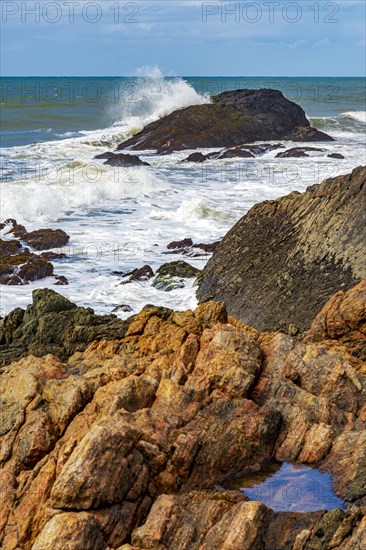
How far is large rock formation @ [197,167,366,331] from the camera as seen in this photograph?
45.2 feet

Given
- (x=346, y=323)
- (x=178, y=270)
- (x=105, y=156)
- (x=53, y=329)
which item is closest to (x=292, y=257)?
(x=346, y=323)

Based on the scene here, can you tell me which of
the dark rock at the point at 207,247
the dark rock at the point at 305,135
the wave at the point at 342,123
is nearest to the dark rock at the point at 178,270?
the dark rock at the point at 207,247

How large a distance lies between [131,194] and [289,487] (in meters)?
23.8

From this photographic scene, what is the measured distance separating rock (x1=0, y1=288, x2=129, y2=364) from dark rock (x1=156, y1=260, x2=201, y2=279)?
17.5 feet

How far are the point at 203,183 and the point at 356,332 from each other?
22.3 meters

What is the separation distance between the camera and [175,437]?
7.92m

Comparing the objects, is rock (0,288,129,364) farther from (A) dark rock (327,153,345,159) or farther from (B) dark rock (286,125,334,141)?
(B) dark rock (286,125,334,141)

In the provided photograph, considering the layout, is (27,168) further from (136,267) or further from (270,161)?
(136,267)

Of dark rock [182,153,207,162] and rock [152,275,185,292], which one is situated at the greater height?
dark rock [182,153,207,162]

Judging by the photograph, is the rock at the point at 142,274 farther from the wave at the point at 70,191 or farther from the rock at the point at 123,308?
the wave at the point at 70,191

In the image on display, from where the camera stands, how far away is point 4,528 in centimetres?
730

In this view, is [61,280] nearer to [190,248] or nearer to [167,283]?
[167,283]

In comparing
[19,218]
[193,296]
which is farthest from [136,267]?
[19,218]

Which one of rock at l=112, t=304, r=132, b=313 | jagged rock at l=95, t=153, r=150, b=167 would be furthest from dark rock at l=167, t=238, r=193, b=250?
jagged rock at l=95, t=153, r=150, b=167
